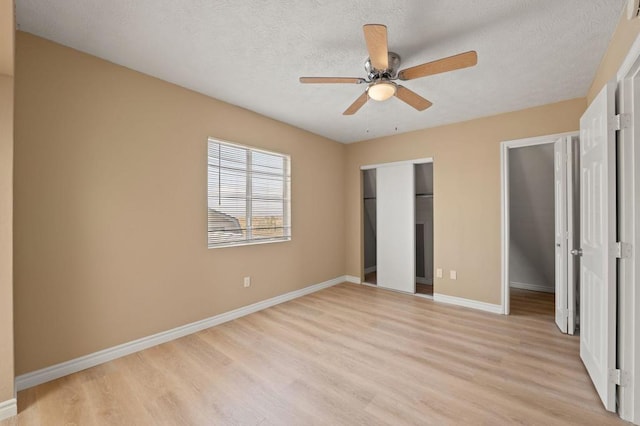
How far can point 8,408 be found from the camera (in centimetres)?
169

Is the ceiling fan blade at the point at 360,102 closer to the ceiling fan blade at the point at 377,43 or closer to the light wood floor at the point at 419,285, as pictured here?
the ceiling fan blade at the point at 377,43

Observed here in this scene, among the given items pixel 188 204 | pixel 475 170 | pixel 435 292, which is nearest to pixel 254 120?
pixel 188 204

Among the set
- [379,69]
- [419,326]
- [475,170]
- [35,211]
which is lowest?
[419,326]

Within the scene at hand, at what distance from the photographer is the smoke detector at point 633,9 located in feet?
4.72

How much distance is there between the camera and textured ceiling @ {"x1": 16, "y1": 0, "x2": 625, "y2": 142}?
172cm

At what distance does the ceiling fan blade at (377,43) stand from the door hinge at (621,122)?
1.45m

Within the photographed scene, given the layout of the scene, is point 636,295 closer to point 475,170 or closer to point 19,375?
point 475,170

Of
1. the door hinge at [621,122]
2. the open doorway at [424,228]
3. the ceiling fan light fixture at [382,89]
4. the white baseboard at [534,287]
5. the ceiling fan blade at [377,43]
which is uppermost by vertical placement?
the ceiling fan blade at [377,43]

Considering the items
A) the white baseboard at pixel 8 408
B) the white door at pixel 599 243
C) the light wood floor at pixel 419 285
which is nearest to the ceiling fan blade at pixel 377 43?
the white door at pixel 599 243

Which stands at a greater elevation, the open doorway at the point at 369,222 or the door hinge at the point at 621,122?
the door hinge at the point at 621,122

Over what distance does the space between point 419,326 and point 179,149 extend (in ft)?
10.5

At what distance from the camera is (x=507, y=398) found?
6.08 ft

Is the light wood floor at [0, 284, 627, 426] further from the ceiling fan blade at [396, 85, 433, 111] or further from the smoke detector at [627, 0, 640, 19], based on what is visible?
the smoke detector at [627, 0, 640, 19]

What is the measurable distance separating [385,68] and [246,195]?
2229mm
